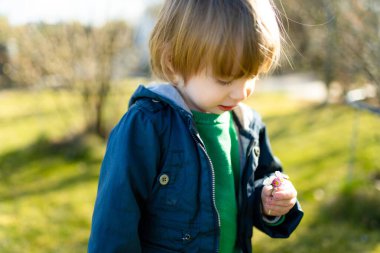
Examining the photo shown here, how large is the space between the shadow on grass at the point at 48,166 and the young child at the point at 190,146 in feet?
13.3

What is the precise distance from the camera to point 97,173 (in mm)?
5801

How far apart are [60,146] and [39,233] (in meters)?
2.77

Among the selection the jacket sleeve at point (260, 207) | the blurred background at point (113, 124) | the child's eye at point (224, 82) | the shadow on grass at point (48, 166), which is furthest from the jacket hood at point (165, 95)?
the shadow on grass at point (48, 166)

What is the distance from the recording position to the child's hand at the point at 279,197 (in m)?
1.56

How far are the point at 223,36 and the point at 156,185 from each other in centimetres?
49

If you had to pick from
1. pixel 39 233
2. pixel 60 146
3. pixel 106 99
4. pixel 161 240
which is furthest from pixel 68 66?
pixel 161 240

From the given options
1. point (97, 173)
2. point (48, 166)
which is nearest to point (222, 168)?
point (97, 173)

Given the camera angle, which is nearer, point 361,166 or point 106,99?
point 361,166

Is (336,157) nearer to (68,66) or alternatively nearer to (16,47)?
(68,66)

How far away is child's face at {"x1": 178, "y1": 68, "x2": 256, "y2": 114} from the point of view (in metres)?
1.41

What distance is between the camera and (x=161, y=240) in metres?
1.49

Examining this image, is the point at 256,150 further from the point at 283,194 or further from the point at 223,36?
the point at 223,36

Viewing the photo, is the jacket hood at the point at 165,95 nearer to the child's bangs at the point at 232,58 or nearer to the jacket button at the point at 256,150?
the child's bangs at the point at 232,58

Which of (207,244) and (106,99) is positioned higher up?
(207,244)
